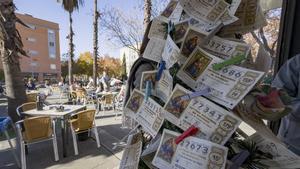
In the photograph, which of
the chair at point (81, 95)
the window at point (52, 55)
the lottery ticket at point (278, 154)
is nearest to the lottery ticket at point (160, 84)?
the lottery ticket at point (278, 154)

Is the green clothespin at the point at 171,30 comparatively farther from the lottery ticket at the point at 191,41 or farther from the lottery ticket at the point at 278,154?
the lottery ticket at the point at 278,154

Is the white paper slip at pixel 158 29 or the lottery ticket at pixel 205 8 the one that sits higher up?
the lottery ticket at pixel 205 8

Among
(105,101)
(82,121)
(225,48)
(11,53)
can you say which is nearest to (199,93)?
(225,48)

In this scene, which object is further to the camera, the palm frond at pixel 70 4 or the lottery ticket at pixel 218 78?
the palm frond at pixel 70 4

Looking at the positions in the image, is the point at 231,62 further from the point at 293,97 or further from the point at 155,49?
the point at 293,97

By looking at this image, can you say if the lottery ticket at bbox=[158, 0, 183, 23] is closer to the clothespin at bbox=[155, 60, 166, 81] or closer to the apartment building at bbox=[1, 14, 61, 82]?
the clothespin at bbox=[155, 60, 166, 81]

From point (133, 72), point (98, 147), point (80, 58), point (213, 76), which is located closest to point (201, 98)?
point (213, 76)

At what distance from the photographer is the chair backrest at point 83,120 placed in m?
4.19

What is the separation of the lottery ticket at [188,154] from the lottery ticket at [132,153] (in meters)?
0.13

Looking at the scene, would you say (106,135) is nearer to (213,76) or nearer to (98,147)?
(98,147)

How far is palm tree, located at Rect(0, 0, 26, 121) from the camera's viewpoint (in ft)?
18.0

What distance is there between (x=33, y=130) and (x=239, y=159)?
3.54 m

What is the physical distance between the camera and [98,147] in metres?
4.41

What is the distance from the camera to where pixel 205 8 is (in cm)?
84
